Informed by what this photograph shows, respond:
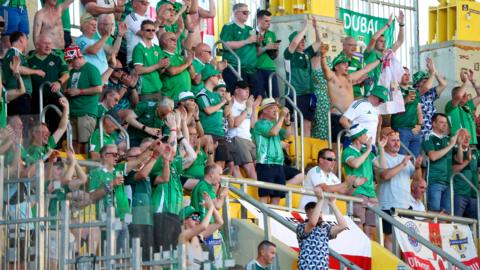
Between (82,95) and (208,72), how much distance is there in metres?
2.61

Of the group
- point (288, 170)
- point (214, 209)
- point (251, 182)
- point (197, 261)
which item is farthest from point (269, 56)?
point (197, 261)

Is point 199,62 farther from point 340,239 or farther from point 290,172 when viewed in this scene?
point 340,239

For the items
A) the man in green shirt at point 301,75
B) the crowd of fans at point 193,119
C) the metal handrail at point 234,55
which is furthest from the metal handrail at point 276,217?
the man in green shirt at point 301,75

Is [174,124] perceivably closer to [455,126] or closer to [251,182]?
[251,182]

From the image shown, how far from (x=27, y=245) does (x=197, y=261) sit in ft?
5.45

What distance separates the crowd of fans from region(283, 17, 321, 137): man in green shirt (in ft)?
0.07

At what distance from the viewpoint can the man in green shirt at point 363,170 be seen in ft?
68.1

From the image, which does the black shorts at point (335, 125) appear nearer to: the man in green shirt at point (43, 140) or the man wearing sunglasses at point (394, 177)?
the man wearing sunglasses at point (394, 177)

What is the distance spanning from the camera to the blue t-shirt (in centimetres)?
1880

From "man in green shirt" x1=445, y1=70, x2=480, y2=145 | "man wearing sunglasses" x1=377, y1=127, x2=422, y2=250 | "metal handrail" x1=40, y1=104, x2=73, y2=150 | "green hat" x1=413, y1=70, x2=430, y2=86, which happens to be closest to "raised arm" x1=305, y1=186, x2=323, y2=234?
"metal handrail" x1=40, y1=104, x2=73, y2=150

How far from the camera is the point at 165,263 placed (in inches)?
528

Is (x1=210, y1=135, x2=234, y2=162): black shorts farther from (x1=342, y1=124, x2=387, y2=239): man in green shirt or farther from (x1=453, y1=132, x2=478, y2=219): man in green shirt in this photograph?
(x1=453, y1=132, x2=478, y2=219): man in green shirt

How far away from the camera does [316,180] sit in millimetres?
20328

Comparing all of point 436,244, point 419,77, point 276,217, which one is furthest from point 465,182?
point 276,217
